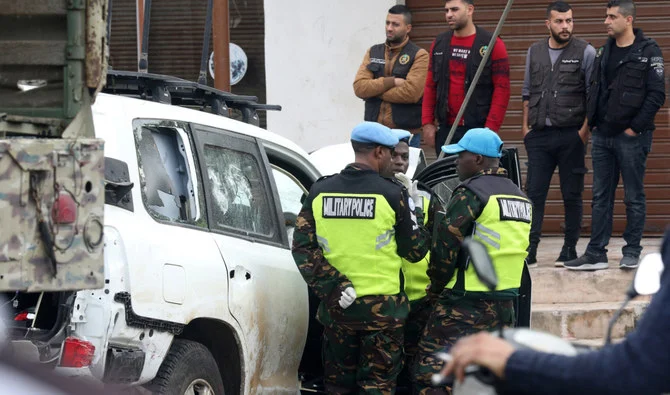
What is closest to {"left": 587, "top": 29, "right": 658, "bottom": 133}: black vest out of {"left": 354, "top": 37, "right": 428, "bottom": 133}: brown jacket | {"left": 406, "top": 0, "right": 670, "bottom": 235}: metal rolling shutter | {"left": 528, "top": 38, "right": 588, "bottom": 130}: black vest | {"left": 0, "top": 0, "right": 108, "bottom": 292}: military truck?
{"left": 528, "top": 38, "right": 588, "bottom": 130}: black vest

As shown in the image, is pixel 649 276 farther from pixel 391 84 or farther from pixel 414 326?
pixel 391 84

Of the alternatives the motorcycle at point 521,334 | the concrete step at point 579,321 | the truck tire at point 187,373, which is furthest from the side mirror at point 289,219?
the motorcycle at point 521,334

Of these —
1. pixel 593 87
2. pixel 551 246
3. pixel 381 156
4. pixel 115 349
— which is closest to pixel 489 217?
pixel 381 156

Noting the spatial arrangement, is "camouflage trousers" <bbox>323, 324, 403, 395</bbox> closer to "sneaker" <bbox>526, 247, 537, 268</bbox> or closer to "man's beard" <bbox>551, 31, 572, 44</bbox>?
"sneaker" <bbox>526, 247, 537, 268</bbox>

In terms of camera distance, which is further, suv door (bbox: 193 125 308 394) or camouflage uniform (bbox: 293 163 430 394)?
camouflage uniform (bbox: 293 163 430 394)

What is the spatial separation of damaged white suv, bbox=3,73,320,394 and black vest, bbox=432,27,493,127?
279cm

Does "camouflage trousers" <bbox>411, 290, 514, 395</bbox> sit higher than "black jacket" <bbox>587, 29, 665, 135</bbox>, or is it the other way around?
"black jacket" <bbox>587, 29, 665, 135</bbox>

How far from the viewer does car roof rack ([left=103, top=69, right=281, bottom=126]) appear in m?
6.21

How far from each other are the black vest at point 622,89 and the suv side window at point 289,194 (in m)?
2.81

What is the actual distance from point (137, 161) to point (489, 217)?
6.60ft

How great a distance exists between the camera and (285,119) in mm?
12008

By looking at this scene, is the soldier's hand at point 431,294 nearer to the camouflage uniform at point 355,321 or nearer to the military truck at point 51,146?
the camouflage uniform at point 355,321

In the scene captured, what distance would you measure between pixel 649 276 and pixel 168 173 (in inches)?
128

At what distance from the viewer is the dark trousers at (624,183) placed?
9.03m
